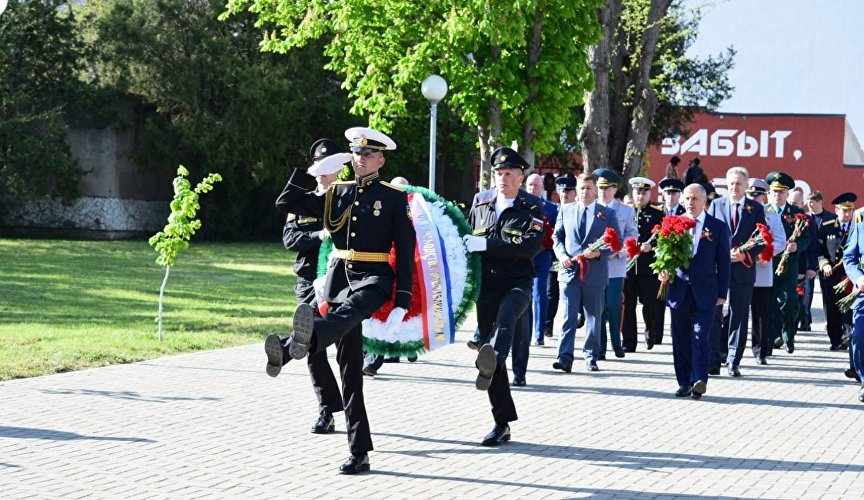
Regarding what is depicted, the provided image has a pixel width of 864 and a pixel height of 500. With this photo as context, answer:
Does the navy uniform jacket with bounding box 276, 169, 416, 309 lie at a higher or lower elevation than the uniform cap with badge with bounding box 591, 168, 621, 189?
lower

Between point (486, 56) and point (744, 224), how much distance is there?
411 inches

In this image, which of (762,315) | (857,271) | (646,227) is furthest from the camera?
(646,227)

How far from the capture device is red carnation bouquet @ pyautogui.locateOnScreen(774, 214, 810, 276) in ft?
52.3

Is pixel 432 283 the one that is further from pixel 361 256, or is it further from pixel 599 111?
pixel 599 111

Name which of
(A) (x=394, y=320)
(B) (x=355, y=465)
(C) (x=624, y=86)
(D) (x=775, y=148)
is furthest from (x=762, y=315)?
(D) (x=775, y=148)

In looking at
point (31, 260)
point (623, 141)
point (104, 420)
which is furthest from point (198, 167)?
point (104, 420)

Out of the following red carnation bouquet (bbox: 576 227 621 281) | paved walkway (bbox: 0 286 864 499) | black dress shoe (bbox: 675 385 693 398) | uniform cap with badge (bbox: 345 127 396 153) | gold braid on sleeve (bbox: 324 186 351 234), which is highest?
uniform cap with badge (bbox: 345 127 396 153)

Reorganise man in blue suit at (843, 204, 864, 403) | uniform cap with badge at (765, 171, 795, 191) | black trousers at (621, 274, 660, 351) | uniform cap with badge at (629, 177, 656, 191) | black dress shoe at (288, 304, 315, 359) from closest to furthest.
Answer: black dress shoe at (288, 304, 315, 359) < man in blue suit at (843, 204, 864, 403) < uniform cap with badge at (765, 171, 795, 191) < uniform cap with badge at (629, 177, 656, 191) < black trousers at (621, 274, 660, 351)

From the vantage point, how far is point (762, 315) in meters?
14.7

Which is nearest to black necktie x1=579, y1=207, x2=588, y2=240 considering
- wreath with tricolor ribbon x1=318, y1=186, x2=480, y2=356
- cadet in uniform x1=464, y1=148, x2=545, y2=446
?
cadet in uniform x1=464, y1=148, x2=545, y2=446

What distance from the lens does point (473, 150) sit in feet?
163

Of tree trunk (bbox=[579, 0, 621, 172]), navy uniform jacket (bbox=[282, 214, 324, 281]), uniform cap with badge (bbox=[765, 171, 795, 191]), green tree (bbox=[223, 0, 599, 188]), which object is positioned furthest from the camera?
tree trunk (bbox=[579, 0, 621, 172])

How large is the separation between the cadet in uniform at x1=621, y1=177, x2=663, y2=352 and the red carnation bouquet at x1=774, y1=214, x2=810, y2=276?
1.55 m

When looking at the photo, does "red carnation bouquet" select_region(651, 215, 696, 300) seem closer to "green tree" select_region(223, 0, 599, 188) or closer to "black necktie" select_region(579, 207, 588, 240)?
"black necktie" select_region(579, 207, 588, 240)
